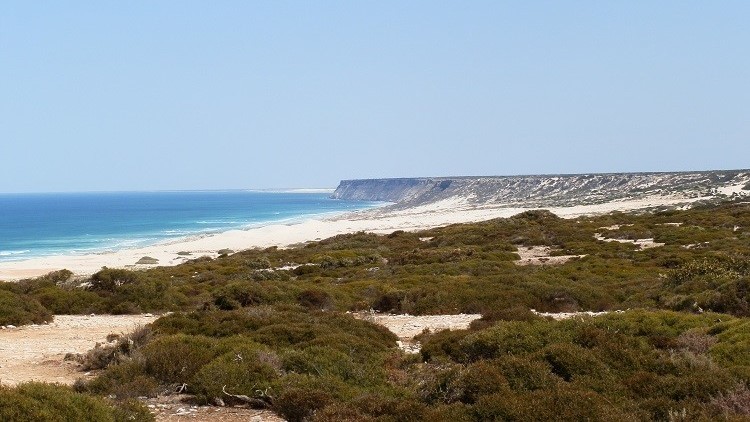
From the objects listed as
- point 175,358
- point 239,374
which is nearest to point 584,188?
point 175,358

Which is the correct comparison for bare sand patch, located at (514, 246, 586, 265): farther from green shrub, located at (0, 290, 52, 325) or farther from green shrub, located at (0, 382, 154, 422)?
green shrub, located at (0, 382, 154, 422)

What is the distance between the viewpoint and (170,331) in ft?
44.2

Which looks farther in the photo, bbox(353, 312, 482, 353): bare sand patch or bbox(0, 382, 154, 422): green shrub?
bbox(353, 312, 482, 353): bare sand patch

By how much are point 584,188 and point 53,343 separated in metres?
118

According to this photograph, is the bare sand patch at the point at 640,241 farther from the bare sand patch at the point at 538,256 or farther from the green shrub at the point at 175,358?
the green shrub at the point at 175,358

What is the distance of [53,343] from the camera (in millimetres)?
14852

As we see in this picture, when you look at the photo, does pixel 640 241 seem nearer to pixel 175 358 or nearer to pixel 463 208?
pixel 175 358

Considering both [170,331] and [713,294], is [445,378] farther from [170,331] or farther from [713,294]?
[713,294]

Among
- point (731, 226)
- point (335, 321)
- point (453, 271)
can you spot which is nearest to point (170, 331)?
point (335, 321)

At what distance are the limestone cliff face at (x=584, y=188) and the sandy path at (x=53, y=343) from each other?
79789mm

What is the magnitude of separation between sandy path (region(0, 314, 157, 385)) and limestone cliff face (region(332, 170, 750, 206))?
79.8 metres

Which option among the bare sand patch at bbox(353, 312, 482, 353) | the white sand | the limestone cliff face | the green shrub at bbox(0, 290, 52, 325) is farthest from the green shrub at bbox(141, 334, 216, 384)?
the limestone cliff face

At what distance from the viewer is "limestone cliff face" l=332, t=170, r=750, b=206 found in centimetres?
9201

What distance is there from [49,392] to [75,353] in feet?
22.8
